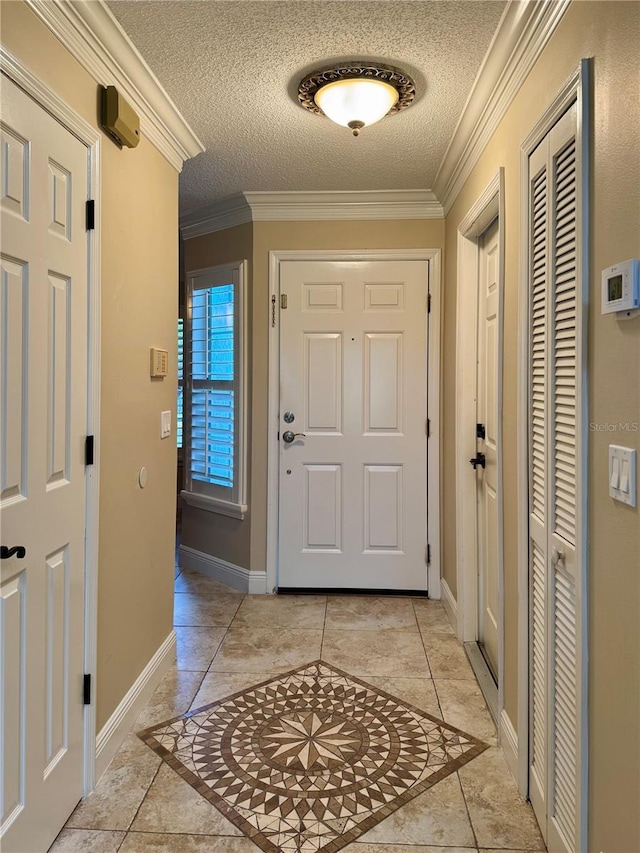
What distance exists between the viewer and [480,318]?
2.85m

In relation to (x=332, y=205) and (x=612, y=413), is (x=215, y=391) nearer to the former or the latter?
(x=332, y=205)

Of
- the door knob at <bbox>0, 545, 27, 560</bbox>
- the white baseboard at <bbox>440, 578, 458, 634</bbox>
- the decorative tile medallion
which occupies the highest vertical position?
the door knob at <bbox>0, 545, 27, 560</bbox>

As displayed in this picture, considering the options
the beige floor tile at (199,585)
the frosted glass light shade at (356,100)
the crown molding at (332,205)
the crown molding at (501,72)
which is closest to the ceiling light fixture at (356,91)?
the frosted glass light shade at (356,100)

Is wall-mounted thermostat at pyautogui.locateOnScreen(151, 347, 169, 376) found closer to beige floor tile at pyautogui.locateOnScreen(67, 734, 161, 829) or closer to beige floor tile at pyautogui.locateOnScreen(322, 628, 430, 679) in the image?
beige floor tile at pyautogui.locateOnScreen(67, 734, 161, 829)

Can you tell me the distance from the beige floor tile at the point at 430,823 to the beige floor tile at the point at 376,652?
76cm

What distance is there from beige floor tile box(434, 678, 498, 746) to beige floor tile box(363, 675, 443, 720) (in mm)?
29

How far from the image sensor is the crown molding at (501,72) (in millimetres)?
→ 1598

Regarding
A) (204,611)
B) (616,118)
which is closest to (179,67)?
(616,118)

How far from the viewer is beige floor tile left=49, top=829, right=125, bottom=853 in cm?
158

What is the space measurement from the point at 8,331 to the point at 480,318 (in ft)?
7.12

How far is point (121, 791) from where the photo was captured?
181cm

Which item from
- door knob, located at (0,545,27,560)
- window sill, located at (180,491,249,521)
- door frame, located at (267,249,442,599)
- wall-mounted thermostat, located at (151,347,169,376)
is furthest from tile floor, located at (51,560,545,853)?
wall-mounted thermostat, located at (151,347,169,376)

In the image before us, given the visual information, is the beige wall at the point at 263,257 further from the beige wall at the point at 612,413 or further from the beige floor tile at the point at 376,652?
the beige wall at the point at 612,413

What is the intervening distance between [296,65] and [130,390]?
133cm
